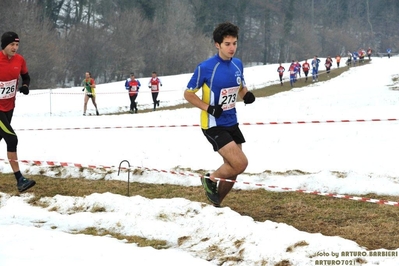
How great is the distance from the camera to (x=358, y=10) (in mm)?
128000

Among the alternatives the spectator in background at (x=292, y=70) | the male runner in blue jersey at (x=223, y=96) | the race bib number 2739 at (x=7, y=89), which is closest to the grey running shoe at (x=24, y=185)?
the race bib number 2739 at (x=7, y=89)

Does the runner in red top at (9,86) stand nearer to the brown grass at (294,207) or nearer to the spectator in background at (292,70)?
the brown grass at (294,207)

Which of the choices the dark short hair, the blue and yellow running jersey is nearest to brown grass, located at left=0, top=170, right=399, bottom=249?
the blue and yellow running jersey

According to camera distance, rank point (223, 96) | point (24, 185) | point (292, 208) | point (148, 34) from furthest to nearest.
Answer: point (148, 34), point (24, 185), point (292, 208), point (223, 96)

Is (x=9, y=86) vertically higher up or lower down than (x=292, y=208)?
higher up

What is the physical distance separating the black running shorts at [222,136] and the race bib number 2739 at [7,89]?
9.87ft

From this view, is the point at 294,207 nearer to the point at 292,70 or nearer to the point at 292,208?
the point at 292,208

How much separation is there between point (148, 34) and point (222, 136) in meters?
61.6

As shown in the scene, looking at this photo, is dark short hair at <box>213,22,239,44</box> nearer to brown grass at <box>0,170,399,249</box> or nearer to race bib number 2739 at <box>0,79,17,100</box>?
brown grass at <box>0,170,399,249</box>

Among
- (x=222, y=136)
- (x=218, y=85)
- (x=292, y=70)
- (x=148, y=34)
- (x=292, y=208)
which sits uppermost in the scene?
(x=148, y=34)

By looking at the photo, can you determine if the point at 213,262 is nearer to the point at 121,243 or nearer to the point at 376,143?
the point at 121,243

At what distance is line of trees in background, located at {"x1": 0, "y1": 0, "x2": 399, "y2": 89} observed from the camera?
163ft

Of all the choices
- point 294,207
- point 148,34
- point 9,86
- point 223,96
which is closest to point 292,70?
point 9,86

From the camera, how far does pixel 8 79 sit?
751 centimetres
